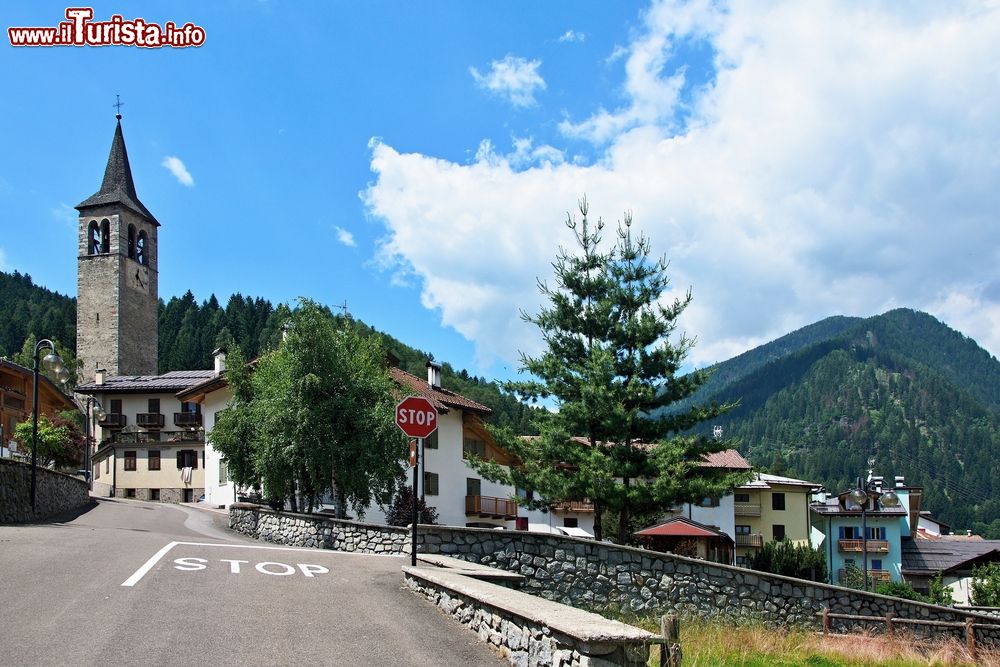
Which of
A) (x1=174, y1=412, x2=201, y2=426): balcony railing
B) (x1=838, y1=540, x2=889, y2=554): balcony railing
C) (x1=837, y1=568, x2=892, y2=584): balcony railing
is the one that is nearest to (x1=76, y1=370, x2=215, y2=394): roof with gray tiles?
(x1=174, y1=412, x2=201, y2=426): balcony railing

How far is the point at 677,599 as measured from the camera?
22656 mm

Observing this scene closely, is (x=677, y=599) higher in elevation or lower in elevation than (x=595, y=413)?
lower

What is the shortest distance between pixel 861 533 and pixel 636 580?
2602 inches

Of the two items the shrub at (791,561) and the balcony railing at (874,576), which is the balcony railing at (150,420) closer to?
the shrub at (791,561)

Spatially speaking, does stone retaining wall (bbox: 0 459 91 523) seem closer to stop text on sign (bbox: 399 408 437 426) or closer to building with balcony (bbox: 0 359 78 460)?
building with balcony (bbox: 0 359 78 460)

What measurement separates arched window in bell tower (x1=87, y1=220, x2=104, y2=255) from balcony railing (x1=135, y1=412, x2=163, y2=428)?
121 ft

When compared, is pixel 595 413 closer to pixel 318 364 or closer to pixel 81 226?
pixel 318 364

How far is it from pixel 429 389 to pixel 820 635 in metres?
30.5

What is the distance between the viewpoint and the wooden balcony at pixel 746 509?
7281cm

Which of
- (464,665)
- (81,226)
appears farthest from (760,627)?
(81,226)

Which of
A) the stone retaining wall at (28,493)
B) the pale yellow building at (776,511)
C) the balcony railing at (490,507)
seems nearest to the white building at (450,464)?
the balcony railing at (490,507)

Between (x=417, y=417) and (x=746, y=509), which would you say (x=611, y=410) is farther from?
(x=746, y=509)

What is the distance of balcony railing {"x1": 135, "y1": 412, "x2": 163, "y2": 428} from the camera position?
244ft

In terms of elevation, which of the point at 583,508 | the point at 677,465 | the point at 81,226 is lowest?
the point at 583,508
